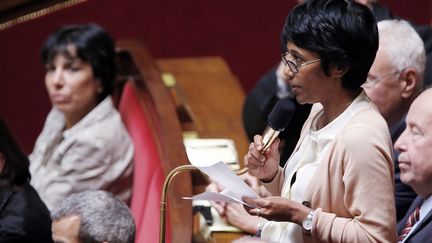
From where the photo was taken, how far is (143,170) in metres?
2.07

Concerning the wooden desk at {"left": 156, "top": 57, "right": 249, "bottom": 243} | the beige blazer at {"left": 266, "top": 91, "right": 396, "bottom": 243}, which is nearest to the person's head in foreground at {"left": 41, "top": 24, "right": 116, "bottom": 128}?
the wooden desk at {"left": 156, "top": 57, "right": 249, "bottom": 243}

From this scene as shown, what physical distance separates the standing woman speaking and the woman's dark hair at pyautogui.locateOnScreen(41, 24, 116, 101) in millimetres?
1010

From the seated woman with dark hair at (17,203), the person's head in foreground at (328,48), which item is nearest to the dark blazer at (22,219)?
the seated woman with dark hair at (17,203)

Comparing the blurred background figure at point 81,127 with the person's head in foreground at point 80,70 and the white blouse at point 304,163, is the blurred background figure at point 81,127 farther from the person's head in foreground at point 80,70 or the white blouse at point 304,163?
the white blouse at point 304,163

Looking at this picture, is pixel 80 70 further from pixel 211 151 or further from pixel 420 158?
pixel 420 158

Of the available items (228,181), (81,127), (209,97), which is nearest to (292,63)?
(228,181)

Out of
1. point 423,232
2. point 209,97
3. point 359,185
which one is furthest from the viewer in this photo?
point 209,97

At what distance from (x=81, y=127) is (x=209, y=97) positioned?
0.40 meters

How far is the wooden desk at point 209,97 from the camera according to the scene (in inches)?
85.2

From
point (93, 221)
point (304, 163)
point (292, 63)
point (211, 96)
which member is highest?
point (292, 63)

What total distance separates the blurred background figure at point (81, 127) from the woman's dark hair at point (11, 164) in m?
0.24

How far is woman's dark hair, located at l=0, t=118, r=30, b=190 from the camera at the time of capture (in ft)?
5.98

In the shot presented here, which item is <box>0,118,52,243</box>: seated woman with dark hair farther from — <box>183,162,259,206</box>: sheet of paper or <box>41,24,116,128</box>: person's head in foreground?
<box>183,162,259,206</box>: sheet of paper

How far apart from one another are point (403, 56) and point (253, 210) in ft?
1.95
